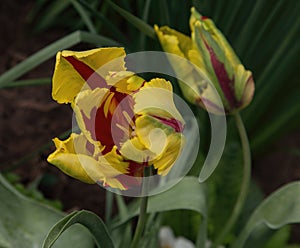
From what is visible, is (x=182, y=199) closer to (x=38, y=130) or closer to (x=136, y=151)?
(x=136, y=151)

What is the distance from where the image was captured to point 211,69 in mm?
894

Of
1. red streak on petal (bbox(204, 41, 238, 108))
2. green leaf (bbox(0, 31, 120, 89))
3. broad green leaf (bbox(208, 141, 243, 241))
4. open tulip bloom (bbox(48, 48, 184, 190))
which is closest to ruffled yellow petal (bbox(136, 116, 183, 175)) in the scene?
open tulip bloom (bbox(48, 48, 184, 190))

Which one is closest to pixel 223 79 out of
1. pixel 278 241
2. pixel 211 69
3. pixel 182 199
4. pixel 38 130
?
pixel 211 69

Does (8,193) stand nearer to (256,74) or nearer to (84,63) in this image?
(84,63)

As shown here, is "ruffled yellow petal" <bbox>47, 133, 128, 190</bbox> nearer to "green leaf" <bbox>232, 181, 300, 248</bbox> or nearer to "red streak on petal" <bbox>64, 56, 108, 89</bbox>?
"red streak on petal" <bbox>64, 56, 108, 89</bbox>

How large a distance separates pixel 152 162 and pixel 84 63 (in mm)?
117

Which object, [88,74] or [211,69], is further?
[211,69]

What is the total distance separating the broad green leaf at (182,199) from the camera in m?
0.94

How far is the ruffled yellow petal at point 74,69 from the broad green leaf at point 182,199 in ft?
0.80

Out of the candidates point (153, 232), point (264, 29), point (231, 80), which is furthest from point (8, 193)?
point (264, 29)

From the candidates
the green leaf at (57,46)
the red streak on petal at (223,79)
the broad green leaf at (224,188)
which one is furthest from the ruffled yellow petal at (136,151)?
the broad green leaf at (224,188)

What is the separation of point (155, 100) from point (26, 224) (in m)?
0.34

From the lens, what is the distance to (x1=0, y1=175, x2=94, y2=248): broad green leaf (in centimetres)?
96

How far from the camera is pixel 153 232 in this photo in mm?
1018
